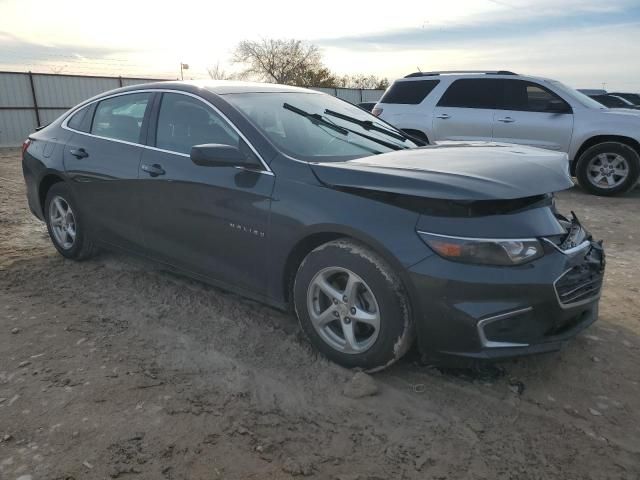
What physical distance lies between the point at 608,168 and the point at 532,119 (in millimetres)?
1388

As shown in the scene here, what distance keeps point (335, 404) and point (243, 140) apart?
169 centimetres

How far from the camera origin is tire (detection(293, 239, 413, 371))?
2.73 metres


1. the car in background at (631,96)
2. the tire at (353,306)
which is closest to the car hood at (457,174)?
the tire at (353,306)

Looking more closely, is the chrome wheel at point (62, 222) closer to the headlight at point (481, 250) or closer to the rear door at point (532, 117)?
the headlight at point (481, 250)

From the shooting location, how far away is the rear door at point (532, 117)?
8258mm

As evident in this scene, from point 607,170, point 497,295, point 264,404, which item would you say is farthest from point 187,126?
Result: point 607,170

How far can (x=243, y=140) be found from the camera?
3334 millimetres

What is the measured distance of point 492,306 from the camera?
2.56 metres

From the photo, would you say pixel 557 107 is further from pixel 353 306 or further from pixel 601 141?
pixel 353 306

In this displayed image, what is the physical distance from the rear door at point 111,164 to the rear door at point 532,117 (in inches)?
240

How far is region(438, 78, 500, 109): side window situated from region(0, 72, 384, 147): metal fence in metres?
15.3

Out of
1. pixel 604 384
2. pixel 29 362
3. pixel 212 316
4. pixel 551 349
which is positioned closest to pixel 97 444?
pixel 29 362

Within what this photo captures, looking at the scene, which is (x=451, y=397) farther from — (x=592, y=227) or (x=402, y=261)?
(x=592, y=227)

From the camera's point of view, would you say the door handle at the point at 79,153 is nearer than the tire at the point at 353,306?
No
